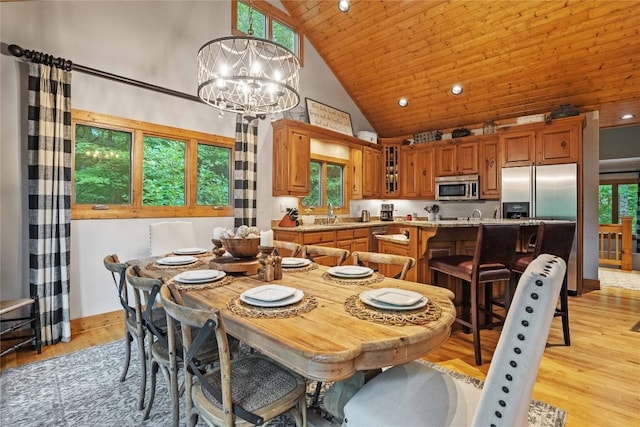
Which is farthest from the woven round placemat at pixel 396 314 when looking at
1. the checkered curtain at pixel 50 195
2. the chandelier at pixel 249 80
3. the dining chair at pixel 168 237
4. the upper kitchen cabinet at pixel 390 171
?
the upper kitchen cabinet at pixel 390 171

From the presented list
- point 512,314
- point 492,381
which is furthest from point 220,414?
point 512,314

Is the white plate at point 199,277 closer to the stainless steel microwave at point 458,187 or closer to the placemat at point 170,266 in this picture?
the placemat at point 170,266

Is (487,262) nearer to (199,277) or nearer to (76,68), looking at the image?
(199,277)

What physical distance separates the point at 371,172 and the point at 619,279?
4.70 metres

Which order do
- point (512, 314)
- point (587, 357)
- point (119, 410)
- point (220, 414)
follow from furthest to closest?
point (587, 357) → point (119, 410) → point (220, 414) → point (512, 314)

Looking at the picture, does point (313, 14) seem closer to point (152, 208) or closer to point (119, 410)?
point (152, 208)

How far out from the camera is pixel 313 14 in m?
5.07

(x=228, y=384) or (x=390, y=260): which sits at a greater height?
(x=390, y=260)

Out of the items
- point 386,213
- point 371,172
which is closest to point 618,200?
point 386,213

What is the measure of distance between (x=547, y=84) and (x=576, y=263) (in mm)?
2613

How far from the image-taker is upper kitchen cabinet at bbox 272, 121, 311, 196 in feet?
15.1

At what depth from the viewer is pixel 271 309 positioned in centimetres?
134

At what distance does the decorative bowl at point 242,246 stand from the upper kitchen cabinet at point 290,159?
2.64 m

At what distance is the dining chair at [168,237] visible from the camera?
3.19 meters
